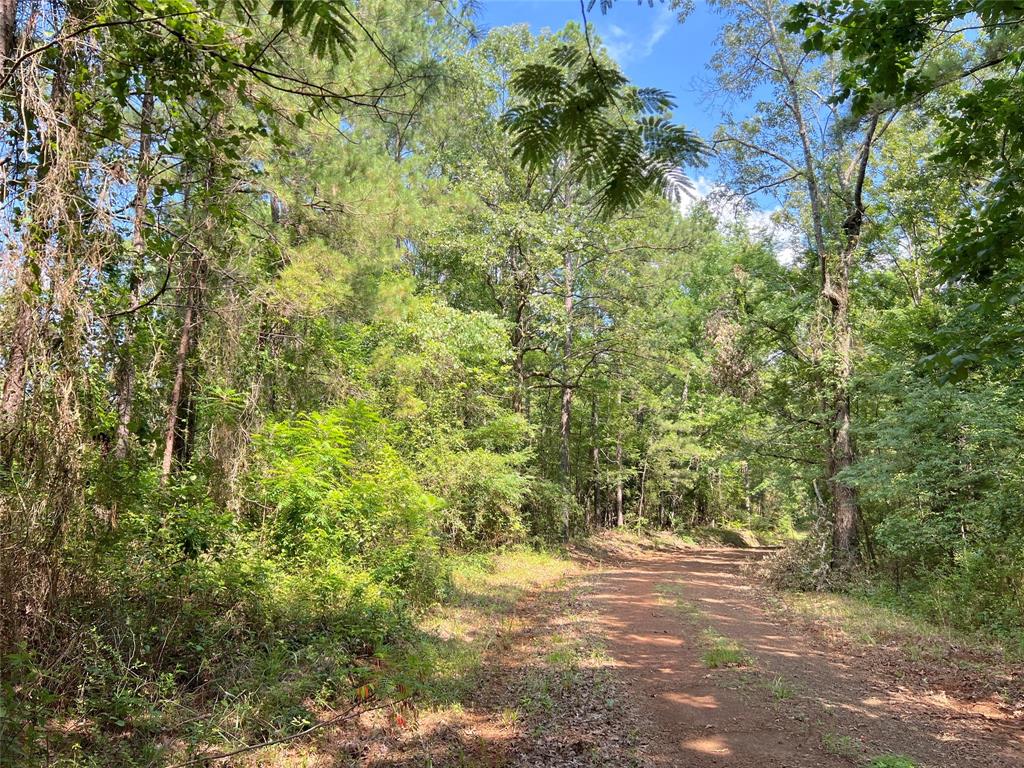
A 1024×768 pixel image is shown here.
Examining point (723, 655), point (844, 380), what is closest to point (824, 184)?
point (844, 380)

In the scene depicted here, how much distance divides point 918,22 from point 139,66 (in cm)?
572

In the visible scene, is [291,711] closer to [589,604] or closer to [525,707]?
[525,707]

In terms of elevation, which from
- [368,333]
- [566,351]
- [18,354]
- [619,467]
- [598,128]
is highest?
[566,351]

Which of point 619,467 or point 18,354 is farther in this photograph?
point 619,467

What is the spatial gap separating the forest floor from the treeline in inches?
39.9

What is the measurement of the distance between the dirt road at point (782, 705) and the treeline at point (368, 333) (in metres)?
2.57

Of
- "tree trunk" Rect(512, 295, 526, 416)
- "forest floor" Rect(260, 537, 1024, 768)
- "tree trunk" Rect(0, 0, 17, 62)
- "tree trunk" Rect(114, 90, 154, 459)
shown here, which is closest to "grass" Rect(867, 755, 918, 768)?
"forest floor" Rect(260, 537, 1024, 768)

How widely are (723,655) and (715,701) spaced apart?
1.34 meters

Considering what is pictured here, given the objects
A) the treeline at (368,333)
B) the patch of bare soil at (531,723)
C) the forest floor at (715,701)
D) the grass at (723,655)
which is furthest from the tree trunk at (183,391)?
the grass at (723,655)

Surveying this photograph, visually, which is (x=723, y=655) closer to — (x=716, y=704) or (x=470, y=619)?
(x=716, y=704)

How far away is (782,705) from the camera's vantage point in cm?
517

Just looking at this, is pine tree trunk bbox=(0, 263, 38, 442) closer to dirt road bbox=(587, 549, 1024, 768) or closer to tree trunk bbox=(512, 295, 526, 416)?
dirt road bbox=(587, 549, 1024, 768)

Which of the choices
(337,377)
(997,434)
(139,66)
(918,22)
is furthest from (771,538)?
(139,66)

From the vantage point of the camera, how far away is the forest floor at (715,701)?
4.32 metres
